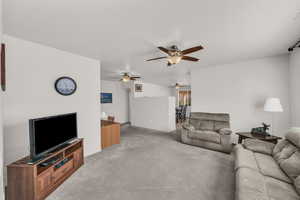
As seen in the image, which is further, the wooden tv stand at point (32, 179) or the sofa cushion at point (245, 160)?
the sofa cushion at point (245, 160)

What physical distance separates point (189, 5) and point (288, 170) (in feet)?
7.59

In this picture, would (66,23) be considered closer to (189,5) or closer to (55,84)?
(55,84)

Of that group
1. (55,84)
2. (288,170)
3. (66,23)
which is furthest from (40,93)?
Answer: (288,170)

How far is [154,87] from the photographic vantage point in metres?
8.05

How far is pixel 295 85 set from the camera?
8.38 feet

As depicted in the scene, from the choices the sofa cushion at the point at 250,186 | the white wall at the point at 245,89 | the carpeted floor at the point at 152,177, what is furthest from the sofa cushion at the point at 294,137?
the white wall at the point at 245,89

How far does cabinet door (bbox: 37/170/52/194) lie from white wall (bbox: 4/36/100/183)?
29.0 inches

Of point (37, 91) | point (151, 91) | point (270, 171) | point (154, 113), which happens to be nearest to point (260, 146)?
point (270, 171)

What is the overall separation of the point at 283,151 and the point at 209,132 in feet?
5.24

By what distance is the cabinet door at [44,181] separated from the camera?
5.26 feet

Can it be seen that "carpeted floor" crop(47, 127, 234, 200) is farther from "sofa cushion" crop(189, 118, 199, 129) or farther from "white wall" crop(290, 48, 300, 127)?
"white wall" crop(290, 48, 300, 127)

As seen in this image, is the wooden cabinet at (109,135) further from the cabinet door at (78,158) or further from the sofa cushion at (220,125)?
the sofa cushion at (220,125)

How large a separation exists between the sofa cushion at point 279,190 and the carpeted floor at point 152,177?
549 millimetres

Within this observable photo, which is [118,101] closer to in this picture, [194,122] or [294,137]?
[194,122]
